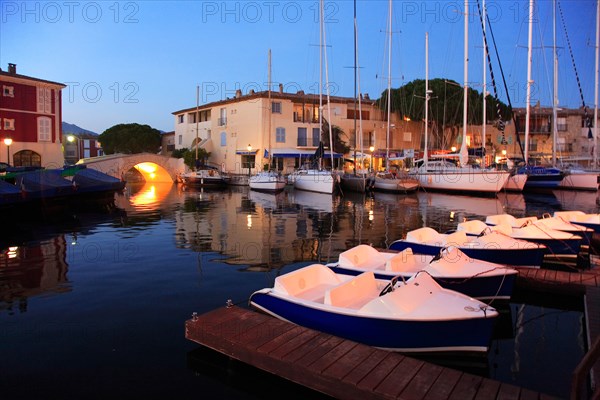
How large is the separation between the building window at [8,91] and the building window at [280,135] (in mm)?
26215

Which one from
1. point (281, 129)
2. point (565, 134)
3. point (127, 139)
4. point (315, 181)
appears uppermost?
point (127, 139)

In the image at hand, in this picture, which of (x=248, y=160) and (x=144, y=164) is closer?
(x=144, y=164)

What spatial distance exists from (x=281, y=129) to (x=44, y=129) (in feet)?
80.1

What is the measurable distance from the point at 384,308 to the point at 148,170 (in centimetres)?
5995

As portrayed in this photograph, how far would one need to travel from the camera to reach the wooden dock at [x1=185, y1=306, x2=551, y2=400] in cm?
512

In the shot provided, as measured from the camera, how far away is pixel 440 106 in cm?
5853

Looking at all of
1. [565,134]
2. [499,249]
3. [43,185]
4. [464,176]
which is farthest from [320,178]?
[565,134]

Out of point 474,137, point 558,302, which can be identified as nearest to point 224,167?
point 474,137

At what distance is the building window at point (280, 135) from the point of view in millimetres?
54875

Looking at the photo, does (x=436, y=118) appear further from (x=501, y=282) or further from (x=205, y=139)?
(x=501, y=282)

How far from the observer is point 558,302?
382 inches

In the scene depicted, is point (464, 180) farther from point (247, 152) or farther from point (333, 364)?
point (333, 364)

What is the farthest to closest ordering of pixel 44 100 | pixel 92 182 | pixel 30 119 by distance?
1. pixel 44 100
2. pixel 30 119
3. pixel 92 182

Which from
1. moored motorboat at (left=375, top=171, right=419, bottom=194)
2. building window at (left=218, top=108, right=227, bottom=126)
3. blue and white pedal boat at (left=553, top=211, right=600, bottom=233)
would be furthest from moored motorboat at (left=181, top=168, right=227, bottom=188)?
blue and white pedal boat at (left=553, top=211, right=600, bottom=233)
